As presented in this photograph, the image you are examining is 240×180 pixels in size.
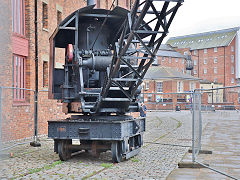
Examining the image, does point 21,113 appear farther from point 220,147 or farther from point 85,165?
point 220,147

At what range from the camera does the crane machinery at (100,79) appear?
8359 mm

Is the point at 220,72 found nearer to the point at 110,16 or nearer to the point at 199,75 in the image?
the point at 199,75

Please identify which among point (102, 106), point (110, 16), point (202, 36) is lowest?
point (102, 106)

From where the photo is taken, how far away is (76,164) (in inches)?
345

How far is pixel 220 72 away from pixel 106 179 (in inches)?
3812

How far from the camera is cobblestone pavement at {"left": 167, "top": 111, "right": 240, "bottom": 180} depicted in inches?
267

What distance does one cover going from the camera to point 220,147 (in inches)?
293

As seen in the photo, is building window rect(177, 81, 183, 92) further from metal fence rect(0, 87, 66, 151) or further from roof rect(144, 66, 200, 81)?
metal fence rect(0, 87, 66, 151)

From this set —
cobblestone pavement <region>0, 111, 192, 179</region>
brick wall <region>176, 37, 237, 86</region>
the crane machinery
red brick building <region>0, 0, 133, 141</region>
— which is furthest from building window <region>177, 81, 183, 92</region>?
the crane machinery

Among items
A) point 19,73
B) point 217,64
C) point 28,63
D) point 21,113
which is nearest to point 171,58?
point 217,64

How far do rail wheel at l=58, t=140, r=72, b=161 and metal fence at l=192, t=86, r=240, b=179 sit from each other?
324 cm

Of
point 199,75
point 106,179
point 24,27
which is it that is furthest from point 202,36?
point 106,179

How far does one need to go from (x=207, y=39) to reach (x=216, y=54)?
21.8 ft

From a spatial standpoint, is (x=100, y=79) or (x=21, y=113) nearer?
(x=100, y=79)
